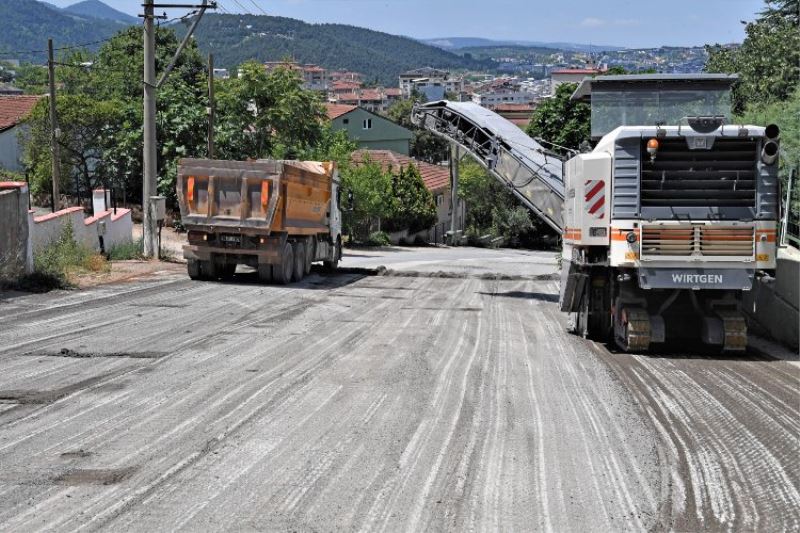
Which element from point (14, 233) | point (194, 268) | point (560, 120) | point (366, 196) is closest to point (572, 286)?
point (14, 233)

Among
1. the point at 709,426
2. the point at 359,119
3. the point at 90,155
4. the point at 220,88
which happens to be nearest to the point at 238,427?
the point at 709,426

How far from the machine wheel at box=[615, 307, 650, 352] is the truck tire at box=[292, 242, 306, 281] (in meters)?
12.6

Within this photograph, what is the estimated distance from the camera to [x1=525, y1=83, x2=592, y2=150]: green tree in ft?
189

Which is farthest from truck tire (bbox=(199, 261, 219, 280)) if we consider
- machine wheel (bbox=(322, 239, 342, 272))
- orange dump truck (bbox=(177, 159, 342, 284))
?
machine wheel (bbox=(322, 239, 342, 272))

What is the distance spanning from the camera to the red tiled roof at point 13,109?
5541cm

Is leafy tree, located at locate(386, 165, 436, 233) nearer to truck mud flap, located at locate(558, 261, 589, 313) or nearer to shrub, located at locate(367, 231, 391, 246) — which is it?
shrub, located at locate(367, 231, 391, 246)

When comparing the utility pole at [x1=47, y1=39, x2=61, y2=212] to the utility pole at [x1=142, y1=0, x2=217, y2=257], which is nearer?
the utility pole at [x1=142, y1=0, x2=217, y2=257]

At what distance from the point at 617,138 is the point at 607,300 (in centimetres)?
289

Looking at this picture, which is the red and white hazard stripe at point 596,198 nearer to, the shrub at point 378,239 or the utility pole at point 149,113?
the utility pole at point 149,113

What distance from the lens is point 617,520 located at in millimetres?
6543

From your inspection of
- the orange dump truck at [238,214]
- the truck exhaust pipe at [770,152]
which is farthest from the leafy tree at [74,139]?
the truck exhaust pipe at [770,152]

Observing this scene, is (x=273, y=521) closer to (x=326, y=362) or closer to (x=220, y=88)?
(x=326, y=362)

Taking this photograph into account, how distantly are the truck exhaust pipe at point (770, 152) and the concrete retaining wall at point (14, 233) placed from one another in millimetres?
13994

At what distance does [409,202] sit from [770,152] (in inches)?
1902
